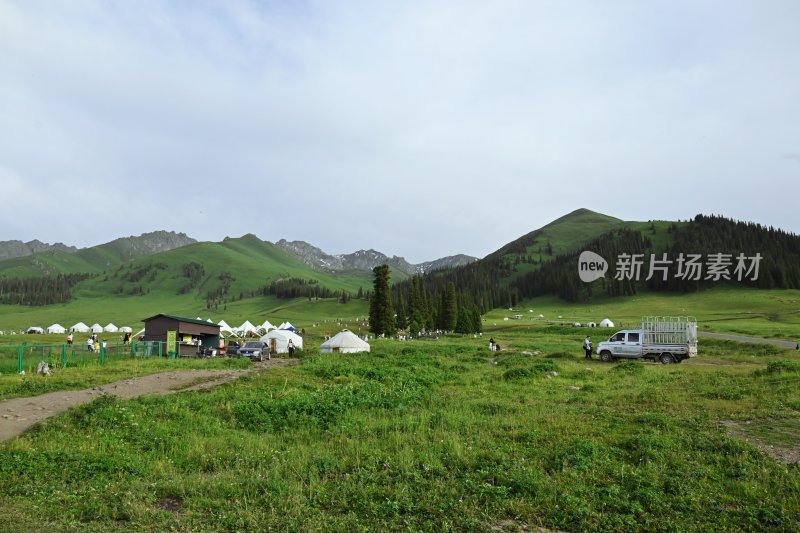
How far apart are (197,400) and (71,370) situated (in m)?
15.4

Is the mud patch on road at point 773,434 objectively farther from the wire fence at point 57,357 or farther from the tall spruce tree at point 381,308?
the tall spruce tree at point 381,308

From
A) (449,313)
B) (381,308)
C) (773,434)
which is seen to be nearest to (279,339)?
(381,308)

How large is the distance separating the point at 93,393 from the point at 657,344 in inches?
1471

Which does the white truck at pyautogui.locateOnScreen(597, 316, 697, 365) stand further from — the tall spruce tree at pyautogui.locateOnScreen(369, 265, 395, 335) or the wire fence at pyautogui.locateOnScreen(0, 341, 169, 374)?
the tall spruce tree at pyautogui.locateOnScreen(369, 265, 395, 335)

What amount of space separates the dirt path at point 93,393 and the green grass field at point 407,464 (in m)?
1.35

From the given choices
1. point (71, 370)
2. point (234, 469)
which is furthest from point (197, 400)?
point (71, 370)

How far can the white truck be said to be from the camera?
37.9 m

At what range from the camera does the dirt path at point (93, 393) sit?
14406 mm

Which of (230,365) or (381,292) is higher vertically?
(381,292)

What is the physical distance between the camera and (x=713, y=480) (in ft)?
30.4

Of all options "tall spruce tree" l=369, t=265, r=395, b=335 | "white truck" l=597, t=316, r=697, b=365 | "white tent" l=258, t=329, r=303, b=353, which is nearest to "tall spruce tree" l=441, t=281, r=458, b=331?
"tall spruce tree" l=369, t=265, r=395, b=335

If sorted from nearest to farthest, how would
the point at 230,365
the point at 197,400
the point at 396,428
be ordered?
the point at 396,428, the point at 197,400, the point at 230,365

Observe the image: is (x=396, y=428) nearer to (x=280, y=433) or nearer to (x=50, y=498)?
(x=280, y=433)

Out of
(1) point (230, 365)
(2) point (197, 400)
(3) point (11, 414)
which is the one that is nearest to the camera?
(3) point (11, 414)
